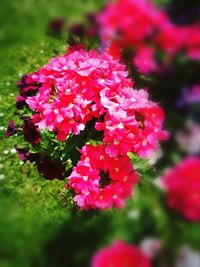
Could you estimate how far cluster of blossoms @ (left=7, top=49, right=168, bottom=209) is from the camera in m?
3.18

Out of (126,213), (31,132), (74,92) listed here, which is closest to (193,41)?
(126,213)

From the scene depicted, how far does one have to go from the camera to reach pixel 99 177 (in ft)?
10.8

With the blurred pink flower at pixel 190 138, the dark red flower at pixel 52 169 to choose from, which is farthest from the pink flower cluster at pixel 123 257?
the dark red flower at pixel 52 169

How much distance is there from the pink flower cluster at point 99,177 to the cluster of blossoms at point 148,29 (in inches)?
47.7

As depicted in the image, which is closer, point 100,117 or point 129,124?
point 129,124

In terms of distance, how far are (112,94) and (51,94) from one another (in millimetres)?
438

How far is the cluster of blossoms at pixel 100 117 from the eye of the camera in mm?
3176

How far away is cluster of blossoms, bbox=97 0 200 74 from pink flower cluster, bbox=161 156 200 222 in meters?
0.42

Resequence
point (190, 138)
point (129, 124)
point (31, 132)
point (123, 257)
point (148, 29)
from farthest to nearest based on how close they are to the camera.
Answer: point (31, 132), point (129, 124), point (148, 29), point (190, 138), point (123, 257)

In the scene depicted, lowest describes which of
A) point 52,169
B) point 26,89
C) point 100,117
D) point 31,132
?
point 52,169

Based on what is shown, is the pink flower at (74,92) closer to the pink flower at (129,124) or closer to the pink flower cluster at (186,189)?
the pink flower at (129,124)

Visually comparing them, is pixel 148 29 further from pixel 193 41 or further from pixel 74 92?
pixel 74 92

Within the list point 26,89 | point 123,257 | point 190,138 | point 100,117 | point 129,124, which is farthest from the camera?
point 26,89

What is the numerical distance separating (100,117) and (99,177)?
38cm
